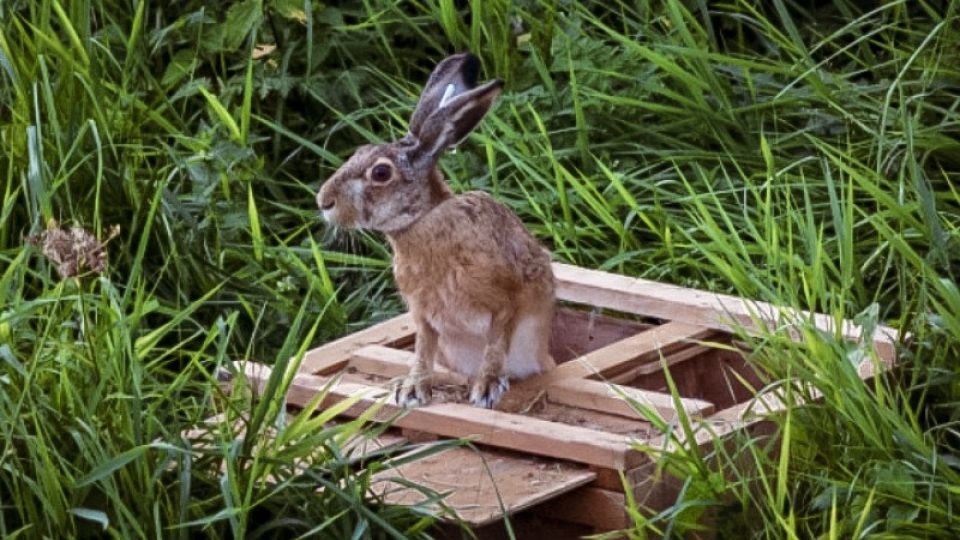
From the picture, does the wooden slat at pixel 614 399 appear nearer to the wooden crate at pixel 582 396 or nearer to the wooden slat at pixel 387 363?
the wooden crate at pixel 582 396

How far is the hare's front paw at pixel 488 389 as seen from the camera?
17.7 ft

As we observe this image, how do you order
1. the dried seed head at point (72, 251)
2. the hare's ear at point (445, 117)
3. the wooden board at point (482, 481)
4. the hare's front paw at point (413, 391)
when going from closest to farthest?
1. the dried seed head at point (72, 251)
2. the wooden board at point (482, 481)
3. the hare's front paw at point (413, 391)
4. the hare's ear at point (445, 117)

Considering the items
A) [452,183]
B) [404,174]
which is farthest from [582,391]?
[452,183]

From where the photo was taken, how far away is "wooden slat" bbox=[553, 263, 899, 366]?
572 cm

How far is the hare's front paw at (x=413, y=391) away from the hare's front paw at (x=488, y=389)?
9 centimetres

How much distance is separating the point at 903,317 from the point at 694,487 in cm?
69

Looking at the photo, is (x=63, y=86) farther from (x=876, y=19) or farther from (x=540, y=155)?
(x=876, y=19)

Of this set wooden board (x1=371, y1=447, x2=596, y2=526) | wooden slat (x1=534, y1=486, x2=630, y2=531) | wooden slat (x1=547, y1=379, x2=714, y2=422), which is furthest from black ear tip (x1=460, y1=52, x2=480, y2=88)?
wooden slat (x1=534, y1=486, x2=630, y2=531)

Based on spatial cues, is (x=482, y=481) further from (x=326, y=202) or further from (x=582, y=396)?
(x=326, y=202)

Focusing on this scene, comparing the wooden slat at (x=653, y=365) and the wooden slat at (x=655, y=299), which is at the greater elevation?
the wooden slat at (x=655, y=299)

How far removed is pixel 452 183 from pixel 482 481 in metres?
1.61

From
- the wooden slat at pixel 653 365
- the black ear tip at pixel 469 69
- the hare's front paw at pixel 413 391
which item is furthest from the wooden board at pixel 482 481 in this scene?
the black ear tip at pixel 469 69

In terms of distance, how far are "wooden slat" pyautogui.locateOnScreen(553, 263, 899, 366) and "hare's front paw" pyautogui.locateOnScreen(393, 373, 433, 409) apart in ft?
2.15

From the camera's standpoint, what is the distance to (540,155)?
6.41 metres
